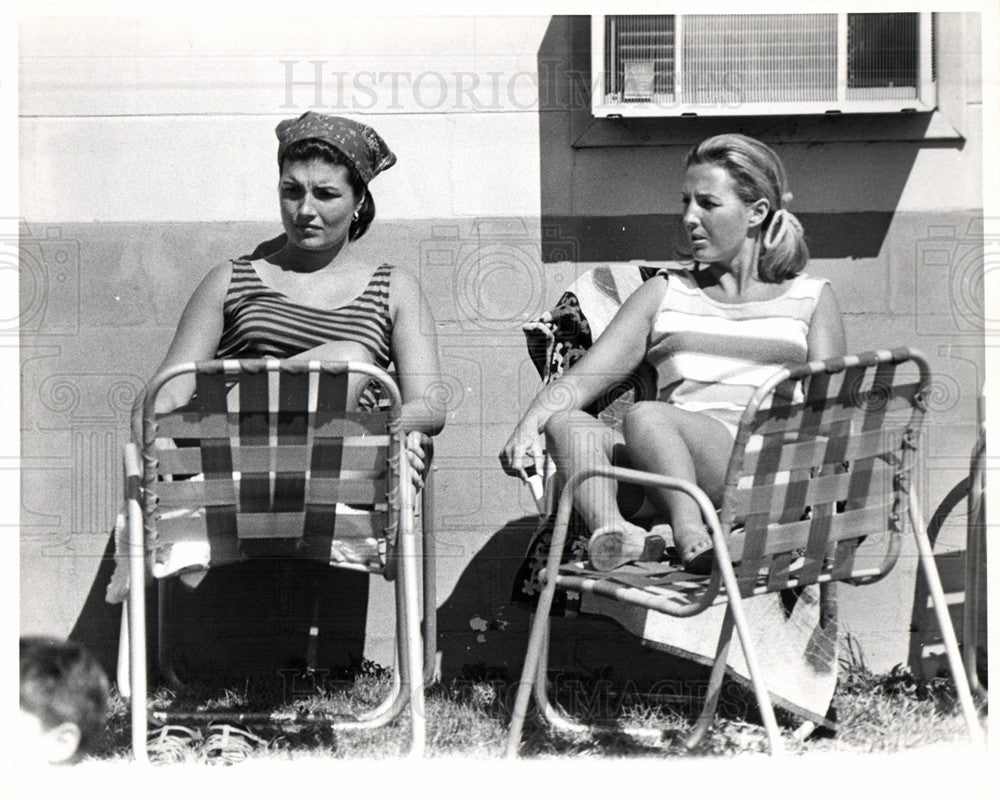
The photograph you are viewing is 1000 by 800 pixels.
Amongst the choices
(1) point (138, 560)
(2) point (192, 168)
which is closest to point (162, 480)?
(1) point (138, 560)

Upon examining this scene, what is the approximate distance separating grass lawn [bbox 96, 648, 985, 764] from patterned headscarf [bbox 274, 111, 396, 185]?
5.10 feet

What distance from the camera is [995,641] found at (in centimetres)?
406

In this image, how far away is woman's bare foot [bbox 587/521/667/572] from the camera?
3.67 metres

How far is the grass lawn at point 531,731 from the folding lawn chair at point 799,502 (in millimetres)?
255

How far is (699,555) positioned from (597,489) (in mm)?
305

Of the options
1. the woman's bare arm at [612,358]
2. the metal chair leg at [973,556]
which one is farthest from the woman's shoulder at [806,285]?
the metal chair leg at [973,556]

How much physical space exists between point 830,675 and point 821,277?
1.16 meters

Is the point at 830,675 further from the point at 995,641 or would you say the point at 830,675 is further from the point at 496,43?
the point at 496,43

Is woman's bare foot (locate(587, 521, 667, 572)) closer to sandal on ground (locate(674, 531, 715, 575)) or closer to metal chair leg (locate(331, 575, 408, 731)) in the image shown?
sandal on ground (locate(674, 531, 715, 575))

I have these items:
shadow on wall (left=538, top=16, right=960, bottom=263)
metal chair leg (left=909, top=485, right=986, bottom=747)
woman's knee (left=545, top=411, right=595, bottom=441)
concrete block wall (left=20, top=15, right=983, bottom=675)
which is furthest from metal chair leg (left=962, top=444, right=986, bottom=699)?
woman's knee (left=545, top=411, right=595, bottom=441)

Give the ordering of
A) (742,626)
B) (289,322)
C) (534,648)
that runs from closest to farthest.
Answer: (742,626) < (534,648) < (289,322)

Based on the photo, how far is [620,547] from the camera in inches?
146

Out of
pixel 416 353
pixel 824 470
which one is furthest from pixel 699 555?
pixel 416 353

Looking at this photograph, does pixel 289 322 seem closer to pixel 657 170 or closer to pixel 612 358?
pixel 612 358
